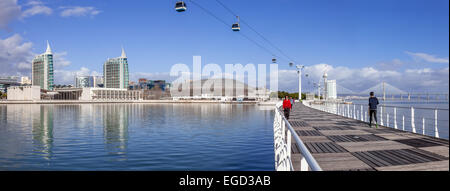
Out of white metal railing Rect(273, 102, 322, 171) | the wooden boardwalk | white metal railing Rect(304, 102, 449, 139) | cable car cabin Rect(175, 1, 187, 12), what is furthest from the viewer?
cable car cabin Rect(175, 1, 187, 12)

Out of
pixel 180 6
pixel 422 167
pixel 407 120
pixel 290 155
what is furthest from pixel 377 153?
pixel 407 120

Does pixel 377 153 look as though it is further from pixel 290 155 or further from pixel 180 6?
pixel 180 6

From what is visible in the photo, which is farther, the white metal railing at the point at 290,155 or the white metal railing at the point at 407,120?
the white metal railing at the point at 407,120

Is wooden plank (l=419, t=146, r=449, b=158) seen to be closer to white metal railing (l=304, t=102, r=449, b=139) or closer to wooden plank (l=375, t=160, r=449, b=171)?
wooden plank (l=375, t=160, r=449, b=171)

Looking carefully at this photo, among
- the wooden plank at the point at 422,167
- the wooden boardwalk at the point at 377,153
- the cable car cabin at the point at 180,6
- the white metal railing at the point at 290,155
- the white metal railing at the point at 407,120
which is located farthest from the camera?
the cable car cabin at the point at 180,6

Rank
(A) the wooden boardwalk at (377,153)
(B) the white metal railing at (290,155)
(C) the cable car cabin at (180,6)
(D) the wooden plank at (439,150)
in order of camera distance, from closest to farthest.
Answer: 1. (B) the white metal railing at (290,155)
2. (A) the wooden boardwalk at (377,153)
3. (D) the wooden plank at (439,150)
4. (C) the cable car cabin at (180,6)

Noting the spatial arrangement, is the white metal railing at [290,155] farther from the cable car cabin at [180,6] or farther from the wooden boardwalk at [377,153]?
the cable car cabin at [180,6]

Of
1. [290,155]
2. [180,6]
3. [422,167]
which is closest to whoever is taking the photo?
[290,155]

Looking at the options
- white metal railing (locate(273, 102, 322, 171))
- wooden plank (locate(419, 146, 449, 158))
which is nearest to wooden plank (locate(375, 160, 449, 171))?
wooden plank (locate(419, 146, 449, 158))

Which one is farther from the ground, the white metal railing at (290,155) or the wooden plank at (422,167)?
the white metal railing at (290,155)

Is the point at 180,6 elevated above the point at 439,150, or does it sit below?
above

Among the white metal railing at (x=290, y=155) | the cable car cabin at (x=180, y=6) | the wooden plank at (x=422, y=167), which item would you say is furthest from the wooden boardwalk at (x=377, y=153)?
the cable car cabin at (x=180, y=6)

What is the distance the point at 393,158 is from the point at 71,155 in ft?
50.3
